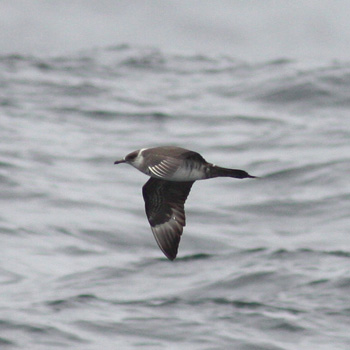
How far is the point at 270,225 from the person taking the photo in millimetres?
15906

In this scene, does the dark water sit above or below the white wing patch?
above

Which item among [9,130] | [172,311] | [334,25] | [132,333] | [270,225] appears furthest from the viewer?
[334,25]

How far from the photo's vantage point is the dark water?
1159 centimetres

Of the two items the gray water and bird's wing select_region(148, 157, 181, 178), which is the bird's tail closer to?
bird's wing select_region(148, 157, 181, 178)

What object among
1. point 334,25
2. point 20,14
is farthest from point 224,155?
point 20,14

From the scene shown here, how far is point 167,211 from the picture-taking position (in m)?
8.07

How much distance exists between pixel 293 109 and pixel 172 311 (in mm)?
11060

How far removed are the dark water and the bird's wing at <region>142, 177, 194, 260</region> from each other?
9.64 ft

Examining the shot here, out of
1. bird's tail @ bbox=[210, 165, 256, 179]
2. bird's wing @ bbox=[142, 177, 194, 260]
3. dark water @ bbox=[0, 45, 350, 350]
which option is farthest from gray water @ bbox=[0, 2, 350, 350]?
bird's tail @ bbox=[210, 165, 256, 179]

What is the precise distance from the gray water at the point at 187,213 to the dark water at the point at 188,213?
3 cm

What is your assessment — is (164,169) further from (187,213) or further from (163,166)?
(187,213)

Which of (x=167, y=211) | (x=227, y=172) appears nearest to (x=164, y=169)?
(x=227, y=172)

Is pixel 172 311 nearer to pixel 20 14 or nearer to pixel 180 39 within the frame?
pixel 180 39

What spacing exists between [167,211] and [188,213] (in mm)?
8032
